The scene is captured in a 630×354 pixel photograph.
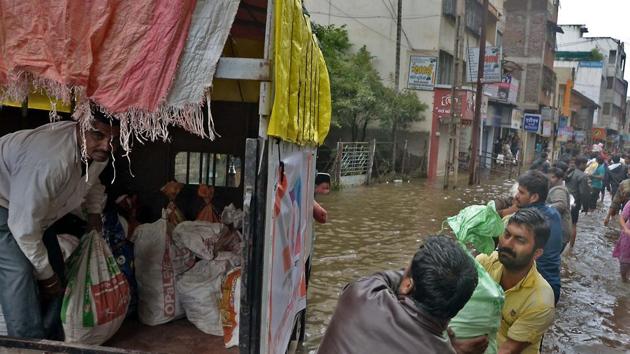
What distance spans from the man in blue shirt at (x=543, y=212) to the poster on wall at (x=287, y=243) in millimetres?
1744

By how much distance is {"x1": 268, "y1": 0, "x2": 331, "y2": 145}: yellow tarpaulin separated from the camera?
243cm

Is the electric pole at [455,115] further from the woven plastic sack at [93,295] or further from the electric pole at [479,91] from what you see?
the woven plastic sack at [93,295]

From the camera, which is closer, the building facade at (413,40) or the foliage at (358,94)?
the foliage at (358,94)

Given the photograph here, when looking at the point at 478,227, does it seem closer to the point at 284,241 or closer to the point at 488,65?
the point at 284,241

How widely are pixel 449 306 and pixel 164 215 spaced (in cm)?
346

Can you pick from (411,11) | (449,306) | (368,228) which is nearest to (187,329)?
(449,306)

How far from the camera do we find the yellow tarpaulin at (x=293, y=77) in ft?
7.98

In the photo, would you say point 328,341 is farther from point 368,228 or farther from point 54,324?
point 368,228

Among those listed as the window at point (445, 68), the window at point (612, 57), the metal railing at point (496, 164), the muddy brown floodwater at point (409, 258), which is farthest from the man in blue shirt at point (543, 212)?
the window at point (612, 57)

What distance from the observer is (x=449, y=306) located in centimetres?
174

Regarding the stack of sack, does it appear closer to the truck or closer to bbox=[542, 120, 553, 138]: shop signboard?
the truck

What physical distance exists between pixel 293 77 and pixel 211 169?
8.80ft

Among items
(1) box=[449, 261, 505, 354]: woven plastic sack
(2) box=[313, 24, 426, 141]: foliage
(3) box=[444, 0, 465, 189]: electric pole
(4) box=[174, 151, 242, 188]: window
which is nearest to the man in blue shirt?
(1) box=[449, 261, 505, 354]: woven plastic sack

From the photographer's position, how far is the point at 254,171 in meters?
2.32
